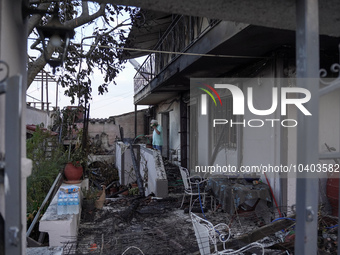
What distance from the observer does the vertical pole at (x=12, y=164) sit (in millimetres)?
1505

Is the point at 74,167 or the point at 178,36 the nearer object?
the point at 74,167

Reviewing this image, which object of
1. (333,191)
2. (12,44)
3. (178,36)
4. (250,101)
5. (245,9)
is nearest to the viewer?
(12,44)

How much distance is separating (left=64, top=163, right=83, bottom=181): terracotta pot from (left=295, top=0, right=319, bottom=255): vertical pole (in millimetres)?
5367

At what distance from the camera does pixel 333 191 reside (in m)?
5.43

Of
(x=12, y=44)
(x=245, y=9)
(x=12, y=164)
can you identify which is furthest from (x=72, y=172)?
(x=245, y=9)

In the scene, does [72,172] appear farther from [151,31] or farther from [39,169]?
[151,31]

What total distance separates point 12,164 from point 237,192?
4.35 m

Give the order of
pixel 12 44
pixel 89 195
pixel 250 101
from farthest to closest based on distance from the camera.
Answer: pixel 250 101, pixel 89 195, pixel 12 44

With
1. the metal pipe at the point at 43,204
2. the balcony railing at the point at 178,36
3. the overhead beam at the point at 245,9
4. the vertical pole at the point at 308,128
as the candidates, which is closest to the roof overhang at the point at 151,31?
the balcony railing at the point at 178,36

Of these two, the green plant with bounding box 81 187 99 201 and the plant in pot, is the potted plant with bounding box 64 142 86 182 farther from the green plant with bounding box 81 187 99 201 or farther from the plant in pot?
the green plant with bounding box 81 187 99 201

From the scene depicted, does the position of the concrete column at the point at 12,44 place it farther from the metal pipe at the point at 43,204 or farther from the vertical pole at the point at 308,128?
the metal pipe at the point at 43,204

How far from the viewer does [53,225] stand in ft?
13.6

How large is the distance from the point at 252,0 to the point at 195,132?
897 cm

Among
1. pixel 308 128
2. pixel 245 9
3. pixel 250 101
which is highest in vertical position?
pixel 245 9
